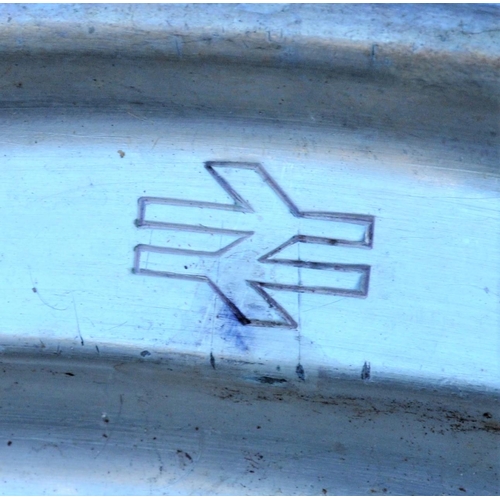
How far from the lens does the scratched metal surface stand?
117 centimetres

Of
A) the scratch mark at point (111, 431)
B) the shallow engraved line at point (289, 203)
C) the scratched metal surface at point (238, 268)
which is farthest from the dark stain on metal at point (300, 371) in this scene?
the scratch mark at point (111, 431)

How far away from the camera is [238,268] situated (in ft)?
3.98

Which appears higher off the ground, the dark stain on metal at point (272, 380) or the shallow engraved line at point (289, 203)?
the shallow engraved line at point (289, 203)

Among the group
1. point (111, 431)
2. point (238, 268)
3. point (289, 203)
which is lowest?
point (111, 431)

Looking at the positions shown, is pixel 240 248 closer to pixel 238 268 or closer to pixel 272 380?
pixel 238 268

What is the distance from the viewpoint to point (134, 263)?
1.22 meters

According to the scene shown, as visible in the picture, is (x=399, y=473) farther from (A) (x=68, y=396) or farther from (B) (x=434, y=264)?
(A) (x=68, y=396)

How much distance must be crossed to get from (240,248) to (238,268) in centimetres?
4

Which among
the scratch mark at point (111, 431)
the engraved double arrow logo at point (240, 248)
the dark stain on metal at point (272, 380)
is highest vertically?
the engraved double arrow logo at point (240, 248)

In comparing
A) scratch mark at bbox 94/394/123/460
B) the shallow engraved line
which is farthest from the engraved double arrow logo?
scratch mark at bbox 94/394/123/460

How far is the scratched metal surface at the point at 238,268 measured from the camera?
1.17m

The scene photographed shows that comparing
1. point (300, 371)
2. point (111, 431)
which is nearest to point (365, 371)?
point (300, 371)

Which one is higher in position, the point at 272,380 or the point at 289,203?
Result: the point at 289,203

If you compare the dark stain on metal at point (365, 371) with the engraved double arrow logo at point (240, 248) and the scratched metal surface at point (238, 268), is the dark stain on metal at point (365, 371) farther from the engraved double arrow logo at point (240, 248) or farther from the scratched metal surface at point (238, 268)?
the engraved double arrow logo at point (240, 248)
